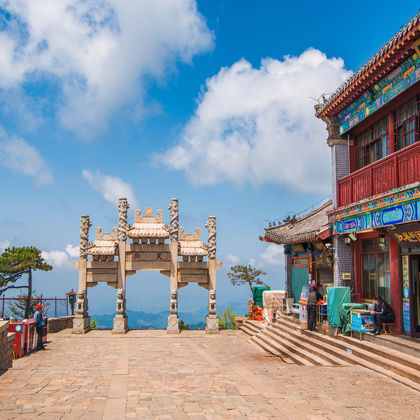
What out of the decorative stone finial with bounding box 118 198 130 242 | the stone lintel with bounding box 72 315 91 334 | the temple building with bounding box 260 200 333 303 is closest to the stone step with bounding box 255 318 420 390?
the temple building with bounding box 260 200 333 303

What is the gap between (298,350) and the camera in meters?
13.9

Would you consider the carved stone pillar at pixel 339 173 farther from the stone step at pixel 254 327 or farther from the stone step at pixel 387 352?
the stone step at pixel 254 327

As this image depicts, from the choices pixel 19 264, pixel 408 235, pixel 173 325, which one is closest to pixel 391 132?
pixel 408 235

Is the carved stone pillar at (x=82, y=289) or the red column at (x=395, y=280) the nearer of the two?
the red column at (x=395, y=280)

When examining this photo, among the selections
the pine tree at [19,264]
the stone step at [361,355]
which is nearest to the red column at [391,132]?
the stone step at [361,355]

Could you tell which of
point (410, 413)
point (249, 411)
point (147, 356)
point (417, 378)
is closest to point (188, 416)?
point (249, 411)

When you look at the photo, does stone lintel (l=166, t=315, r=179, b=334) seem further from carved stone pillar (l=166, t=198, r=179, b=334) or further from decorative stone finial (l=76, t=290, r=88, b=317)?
decorative stone finial (l=76, t=290, r=88, b=317)

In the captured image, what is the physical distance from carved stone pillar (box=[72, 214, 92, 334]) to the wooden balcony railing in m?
12.3

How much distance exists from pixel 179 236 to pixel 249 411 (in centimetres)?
1441

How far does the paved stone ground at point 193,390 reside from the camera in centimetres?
764

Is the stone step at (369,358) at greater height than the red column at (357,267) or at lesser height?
lesser

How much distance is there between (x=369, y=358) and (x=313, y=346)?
2.67 metres

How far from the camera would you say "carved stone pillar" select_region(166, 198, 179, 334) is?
20.6 m

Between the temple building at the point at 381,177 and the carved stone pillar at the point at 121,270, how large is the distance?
10.2 metres
